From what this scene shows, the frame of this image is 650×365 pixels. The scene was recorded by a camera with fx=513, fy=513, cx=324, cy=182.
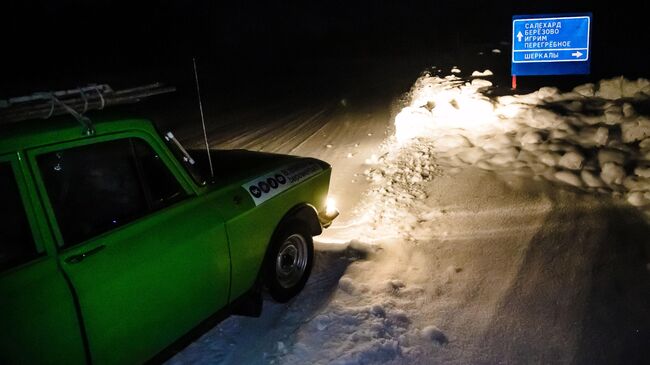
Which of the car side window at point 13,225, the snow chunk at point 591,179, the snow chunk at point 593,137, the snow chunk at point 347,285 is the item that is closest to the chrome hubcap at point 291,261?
the snow chunk at point 347,285

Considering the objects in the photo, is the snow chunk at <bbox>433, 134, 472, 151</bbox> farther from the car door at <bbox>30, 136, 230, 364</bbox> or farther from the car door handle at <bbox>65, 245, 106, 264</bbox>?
the car door handle at <bbox>65, 245, 106, 264</bbox>

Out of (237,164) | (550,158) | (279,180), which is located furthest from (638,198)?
(237,164)

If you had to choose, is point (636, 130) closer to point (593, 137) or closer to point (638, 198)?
point (593, 137)

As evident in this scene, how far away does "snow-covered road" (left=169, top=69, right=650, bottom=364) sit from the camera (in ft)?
12.5

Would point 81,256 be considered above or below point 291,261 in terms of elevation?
above

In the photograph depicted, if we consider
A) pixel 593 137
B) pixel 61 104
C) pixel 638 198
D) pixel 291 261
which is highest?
pixel 61 104

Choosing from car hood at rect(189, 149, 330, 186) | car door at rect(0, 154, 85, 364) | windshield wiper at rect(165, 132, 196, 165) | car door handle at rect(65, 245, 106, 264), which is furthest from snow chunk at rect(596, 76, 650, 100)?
car door at rect(0, 154, 85, 364)

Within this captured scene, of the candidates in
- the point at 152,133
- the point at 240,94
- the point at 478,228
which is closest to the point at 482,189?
the point at 478,228

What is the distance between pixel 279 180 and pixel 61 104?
180cm

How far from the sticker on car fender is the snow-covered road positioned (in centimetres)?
103

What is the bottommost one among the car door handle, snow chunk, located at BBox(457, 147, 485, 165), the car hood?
snow chunk, located at BBox(457, 147, 485, 165)

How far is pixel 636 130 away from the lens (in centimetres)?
669

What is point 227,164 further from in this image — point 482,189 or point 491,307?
point 482,189

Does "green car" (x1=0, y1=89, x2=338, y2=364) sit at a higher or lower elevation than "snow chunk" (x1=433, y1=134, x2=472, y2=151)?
higher
